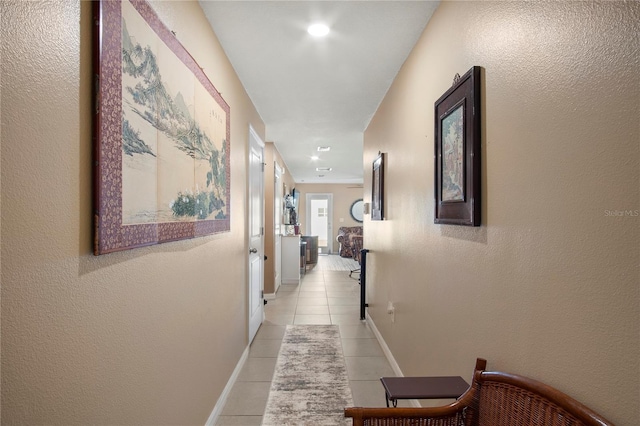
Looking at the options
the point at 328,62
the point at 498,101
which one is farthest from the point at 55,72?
the point at 328,62

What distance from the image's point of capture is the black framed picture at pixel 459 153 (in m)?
1.41

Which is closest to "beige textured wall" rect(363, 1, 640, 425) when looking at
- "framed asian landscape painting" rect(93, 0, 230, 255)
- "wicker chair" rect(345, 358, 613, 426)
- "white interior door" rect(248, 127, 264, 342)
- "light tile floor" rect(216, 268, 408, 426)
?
"wicker chair" rect(345, 358, 613, 426)

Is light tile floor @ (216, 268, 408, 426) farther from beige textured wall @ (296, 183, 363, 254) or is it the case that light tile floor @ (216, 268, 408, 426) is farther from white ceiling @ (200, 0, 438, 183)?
beige textured wall @ (296, 183, 363, 254)

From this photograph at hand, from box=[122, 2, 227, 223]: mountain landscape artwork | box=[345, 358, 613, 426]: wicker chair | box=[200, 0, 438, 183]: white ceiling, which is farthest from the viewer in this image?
box=[200, 0, 438, 183]: white ceiling

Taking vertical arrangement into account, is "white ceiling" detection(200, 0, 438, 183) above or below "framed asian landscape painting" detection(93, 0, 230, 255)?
above

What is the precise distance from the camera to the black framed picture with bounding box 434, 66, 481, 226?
1.41 m

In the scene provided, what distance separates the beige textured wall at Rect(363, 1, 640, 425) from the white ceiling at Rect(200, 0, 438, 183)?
0.38 m

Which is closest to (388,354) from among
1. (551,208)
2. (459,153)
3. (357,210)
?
(459,153)

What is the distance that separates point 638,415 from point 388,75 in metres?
2.59

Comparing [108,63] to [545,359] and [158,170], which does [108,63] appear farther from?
[545,359]

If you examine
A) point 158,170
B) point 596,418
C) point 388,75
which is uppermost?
point 388,75

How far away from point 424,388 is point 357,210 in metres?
10.2

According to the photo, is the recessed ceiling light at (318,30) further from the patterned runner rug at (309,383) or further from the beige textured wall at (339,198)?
the beige textured wall at (339,198)

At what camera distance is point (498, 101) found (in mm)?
1270
